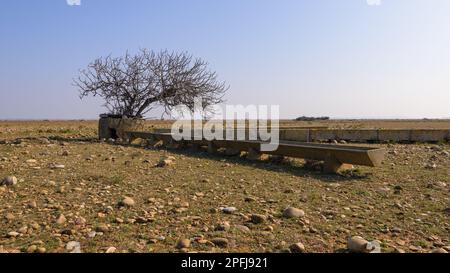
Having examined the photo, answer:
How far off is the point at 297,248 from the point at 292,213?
3.38 ft

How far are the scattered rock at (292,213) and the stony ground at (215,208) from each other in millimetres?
39

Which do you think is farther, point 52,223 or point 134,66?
point 134,66

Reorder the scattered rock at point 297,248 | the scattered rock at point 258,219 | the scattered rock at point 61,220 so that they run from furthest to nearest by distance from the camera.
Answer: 1. the scattered rock at point 258,219
2. the scattered rock at point 61,220
3. the scattered rock at point 297,248

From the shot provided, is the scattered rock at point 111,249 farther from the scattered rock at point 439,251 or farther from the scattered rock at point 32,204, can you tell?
the scattered rock at point 439,251

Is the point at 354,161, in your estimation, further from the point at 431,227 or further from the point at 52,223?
the point at 52,223

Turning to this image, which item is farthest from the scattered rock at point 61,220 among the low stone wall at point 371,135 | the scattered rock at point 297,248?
the low stone wall at point 371,135

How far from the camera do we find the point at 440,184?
252 inches

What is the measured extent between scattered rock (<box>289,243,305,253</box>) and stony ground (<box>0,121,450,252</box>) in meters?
0.01

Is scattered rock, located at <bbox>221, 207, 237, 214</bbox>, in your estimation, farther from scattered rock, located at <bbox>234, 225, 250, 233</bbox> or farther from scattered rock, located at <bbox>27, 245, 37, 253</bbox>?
scattered rock, located at <bbox>27, 245, 37, 253</bbox>

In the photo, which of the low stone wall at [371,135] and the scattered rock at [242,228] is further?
the low stone wall at [371,135]

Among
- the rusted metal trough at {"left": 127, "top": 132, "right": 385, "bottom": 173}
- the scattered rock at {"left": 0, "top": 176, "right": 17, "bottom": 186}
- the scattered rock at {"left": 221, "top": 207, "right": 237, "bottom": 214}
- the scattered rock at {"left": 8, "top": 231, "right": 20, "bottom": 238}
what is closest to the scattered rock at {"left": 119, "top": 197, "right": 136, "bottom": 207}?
the scattered rock at {"left": 221, "top": 207, "right": 237, "bottom": 214}

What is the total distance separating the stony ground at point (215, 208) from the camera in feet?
11.8

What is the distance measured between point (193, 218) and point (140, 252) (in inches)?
41.6
